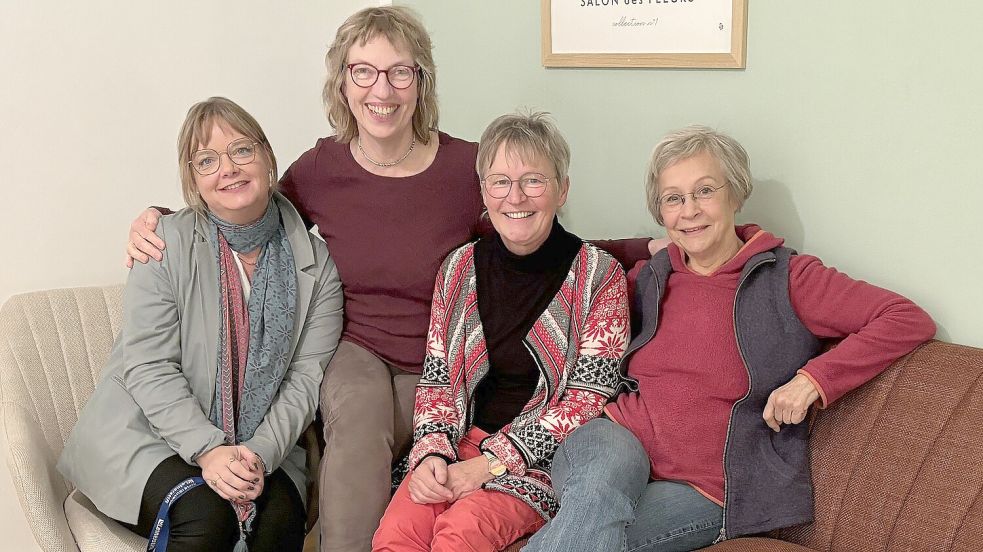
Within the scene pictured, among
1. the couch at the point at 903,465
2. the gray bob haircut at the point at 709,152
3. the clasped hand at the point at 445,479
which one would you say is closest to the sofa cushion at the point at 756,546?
the couch at the point at 903,465

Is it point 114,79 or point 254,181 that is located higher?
point 114,79

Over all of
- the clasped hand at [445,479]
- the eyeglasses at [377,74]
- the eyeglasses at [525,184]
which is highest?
the eyeglasses at [377,74]

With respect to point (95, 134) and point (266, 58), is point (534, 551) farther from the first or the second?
point (266, 58)

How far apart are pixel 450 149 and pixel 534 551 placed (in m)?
1.04

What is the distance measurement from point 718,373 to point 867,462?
33 centimetres

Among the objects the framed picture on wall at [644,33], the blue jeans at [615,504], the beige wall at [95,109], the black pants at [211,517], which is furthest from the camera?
the beige wall at [95,109]

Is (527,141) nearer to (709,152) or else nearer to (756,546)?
(709,152)

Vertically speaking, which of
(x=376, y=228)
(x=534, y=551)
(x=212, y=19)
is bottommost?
(x=534, y=551)

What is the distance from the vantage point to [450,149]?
236 centimetres

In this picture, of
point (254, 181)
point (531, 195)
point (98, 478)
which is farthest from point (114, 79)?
point (531, 195)

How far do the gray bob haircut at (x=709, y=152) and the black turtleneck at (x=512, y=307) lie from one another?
0.26 metres

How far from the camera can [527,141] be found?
2.06m

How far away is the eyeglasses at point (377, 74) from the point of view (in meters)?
2.23

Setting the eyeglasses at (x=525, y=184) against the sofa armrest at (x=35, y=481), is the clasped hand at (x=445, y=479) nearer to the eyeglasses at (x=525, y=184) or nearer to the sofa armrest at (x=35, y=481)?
the eyeglasses at (x=525, y=184)
